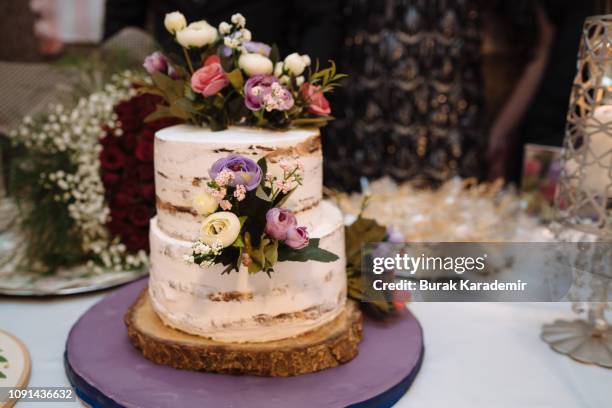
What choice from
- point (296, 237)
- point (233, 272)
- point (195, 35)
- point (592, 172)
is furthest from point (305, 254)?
point (592, 172)

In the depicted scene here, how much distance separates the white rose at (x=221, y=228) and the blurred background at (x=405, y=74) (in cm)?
132

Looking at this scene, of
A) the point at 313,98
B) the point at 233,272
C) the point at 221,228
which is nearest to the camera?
the point at 221,228

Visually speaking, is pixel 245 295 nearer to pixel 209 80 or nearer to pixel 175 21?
pixel 209 80

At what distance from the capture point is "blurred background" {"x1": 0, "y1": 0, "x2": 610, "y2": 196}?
2.04 meters

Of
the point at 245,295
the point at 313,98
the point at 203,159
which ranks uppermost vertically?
the point at 313,98

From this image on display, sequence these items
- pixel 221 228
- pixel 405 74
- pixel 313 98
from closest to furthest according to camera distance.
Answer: pixel 221 228 → pixel 313 98 → pixel 405 74

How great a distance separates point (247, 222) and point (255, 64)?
0.33 metres

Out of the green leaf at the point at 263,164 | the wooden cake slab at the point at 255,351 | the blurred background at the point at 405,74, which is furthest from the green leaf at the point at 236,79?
the blurred background at the point at 405,74

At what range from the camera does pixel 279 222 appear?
2.76 ft

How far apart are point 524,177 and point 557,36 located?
90 cm

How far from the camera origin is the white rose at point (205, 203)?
826mm

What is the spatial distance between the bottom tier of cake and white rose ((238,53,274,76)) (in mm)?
291

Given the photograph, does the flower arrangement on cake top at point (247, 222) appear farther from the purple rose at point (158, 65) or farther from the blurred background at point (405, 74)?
the blurred background at point (405, 74)

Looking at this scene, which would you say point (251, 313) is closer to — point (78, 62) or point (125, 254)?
point (125, 254)
